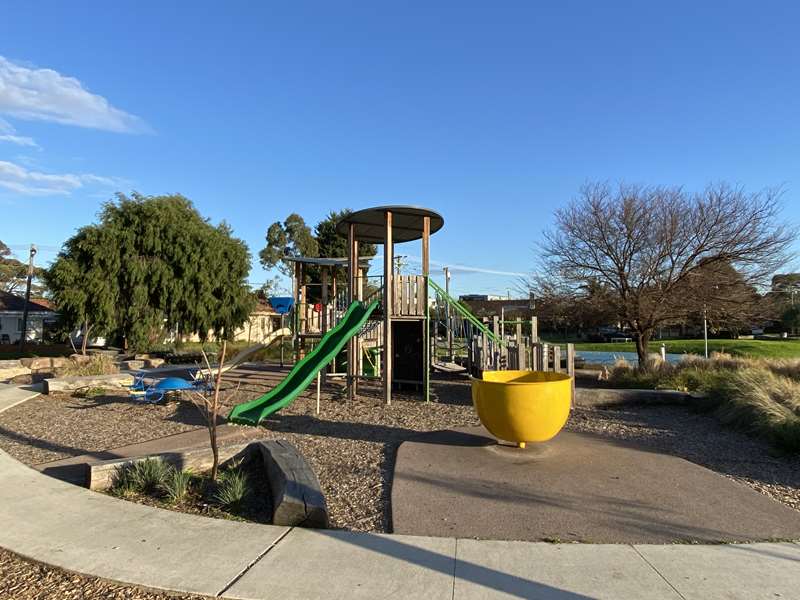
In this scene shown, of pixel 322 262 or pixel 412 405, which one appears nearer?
pixel 412 405

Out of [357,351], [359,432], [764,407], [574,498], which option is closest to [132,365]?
[357,351]

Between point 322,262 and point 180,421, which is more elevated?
point 322,262

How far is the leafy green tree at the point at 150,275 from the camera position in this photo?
79.7 feet

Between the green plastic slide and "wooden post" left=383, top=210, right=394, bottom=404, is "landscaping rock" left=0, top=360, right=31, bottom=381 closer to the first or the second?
the green plastic slide

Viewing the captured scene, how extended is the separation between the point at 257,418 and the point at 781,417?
24.6ft

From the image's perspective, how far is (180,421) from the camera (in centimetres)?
960

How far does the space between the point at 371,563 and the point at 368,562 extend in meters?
0.03

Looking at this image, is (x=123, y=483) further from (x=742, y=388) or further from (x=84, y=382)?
(x=742, y=388)

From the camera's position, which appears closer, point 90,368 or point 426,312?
point 426,312

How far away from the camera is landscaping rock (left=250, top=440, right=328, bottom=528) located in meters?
4.39

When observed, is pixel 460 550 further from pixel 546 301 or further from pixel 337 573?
pixel 546 301

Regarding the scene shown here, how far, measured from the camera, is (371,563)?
3668mm

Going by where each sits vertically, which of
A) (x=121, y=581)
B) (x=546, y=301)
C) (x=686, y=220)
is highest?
(x=686, y=220)

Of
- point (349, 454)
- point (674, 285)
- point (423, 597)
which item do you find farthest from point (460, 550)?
point (674, 285)
